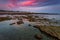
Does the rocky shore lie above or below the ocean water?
above

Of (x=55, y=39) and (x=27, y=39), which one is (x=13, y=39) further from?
(x=55, y=39)

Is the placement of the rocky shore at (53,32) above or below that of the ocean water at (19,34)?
above

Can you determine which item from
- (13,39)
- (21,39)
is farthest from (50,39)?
(13,39)

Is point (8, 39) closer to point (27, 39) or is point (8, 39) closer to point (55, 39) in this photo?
point (27, 39)

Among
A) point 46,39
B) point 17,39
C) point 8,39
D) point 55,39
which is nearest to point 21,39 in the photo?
point 17,39

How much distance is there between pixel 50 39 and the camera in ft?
69.9

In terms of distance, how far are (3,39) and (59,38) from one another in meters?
9.65

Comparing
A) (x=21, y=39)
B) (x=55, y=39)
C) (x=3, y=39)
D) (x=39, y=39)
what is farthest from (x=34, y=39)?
(x=3, y=39)

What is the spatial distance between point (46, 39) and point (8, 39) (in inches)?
260

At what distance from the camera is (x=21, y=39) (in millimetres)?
21281

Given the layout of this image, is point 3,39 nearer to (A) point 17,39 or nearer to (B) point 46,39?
(A) point 17,39

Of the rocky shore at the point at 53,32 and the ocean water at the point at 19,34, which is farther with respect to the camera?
the rocky shore at the point at 53,32

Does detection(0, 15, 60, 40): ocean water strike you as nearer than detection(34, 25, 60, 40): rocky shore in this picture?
Yes

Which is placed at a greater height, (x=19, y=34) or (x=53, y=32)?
(x=53, y=32)
